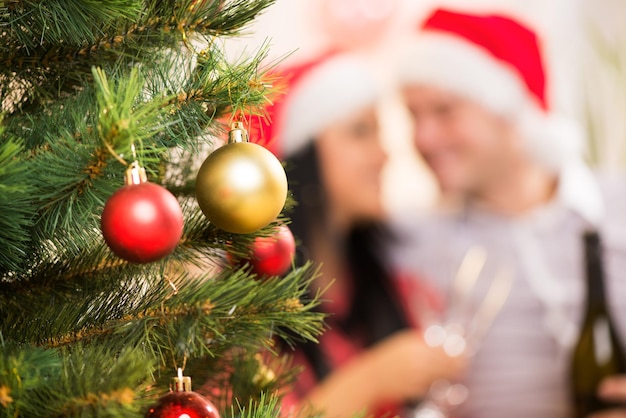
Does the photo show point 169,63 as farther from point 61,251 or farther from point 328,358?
point 328,358

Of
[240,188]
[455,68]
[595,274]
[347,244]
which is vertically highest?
[455,68]

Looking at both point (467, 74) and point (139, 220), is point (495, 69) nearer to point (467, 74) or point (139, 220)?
point (467, 74)

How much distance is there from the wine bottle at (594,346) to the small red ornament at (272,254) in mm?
779

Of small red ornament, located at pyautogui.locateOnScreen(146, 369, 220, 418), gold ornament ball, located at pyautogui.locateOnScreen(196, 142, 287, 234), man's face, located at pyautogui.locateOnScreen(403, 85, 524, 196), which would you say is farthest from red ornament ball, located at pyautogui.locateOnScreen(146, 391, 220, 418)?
man's face, located at pyautogui.locateOnScreen(403, 85, 524, 196)

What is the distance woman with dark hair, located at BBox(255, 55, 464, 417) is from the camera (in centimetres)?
113

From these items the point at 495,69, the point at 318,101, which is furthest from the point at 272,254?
the point at 495,69

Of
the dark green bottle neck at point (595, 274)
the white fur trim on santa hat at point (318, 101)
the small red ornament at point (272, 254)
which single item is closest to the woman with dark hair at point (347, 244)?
the white fur trim on santa hat at point (318, 101)

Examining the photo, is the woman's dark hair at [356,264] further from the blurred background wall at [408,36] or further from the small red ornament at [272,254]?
the small red ornament at [272,254]

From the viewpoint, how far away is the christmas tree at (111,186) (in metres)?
0.37

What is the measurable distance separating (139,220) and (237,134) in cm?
10

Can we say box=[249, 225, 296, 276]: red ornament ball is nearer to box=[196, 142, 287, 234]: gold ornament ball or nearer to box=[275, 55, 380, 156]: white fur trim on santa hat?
box=[196, 142, 287, 234]: gold ornament ball

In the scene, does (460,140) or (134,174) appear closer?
(134,174)

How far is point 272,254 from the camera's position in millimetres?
533

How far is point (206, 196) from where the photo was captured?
408 mm
